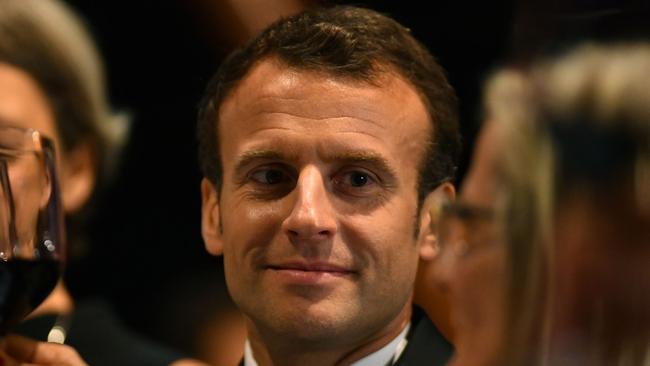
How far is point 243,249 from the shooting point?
113 centimetres

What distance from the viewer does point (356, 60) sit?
1114 mm

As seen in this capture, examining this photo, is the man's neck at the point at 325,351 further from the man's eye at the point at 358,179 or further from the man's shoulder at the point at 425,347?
the man's eye at the point at 358,179

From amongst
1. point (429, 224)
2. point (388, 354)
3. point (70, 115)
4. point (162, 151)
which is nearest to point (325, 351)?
point (388, 354)

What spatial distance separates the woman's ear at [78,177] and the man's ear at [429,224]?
513 millimetres

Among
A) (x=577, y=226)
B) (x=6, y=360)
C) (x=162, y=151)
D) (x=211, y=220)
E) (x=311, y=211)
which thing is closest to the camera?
(x=577, y=226)

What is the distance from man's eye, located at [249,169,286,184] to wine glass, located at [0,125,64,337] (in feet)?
0.76

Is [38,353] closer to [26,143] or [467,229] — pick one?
[26,143]

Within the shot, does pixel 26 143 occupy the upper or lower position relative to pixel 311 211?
upper

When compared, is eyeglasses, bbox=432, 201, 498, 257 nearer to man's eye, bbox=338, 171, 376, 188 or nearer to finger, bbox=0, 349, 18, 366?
man's eye, bbox=338, 171, 376, 188

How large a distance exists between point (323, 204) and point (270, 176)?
0.08 meters

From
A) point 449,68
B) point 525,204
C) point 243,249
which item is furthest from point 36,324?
point 525,204

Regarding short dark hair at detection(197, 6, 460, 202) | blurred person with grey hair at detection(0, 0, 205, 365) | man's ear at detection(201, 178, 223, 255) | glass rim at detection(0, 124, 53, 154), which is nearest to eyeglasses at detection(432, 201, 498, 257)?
short dark hair at detection(197, 6, 460, 202)

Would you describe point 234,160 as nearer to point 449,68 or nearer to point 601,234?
point 449,68

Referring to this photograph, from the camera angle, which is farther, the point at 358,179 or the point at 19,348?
the point at 358,179
